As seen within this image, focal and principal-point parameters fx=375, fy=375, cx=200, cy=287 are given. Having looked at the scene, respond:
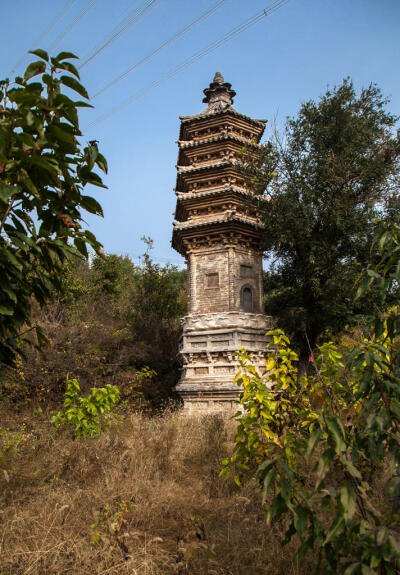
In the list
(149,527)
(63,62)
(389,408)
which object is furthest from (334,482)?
(63,62)

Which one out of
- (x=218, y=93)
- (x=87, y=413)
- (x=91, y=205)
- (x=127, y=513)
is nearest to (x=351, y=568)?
(x=91, y=205)

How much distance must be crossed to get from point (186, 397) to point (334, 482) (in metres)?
7.62

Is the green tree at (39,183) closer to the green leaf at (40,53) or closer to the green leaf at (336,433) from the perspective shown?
the green leaf at (40,53)

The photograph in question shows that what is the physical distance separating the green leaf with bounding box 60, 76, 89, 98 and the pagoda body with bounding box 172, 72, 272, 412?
961 cm

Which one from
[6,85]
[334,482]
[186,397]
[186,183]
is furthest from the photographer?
[186,183]

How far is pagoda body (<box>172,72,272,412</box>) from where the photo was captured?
1136cm

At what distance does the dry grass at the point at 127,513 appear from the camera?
9.45 ft

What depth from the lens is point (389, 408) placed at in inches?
76.2

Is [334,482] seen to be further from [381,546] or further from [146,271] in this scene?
[146,271]

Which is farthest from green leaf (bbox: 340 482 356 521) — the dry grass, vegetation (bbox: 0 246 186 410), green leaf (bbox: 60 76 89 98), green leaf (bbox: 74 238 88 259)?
vegetation (bbox: 0 246 186 410)

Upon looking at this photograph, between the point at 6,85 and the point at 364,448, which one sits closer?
the point at 6,85

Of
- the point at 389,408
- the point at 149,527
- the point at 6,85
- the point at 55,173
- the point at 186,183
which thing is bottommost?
the point at 149,527

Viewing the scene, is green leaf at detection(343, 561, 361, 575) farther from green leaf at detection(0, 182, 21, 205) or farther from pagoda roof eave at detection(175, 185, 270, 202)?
pagoda roof eave at detection(175, 185, 270, 202)

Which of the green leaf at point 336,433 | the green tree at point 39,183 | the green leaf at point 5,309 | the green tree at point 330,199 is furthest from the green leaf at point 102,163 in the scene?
the green tree at point 330,199
